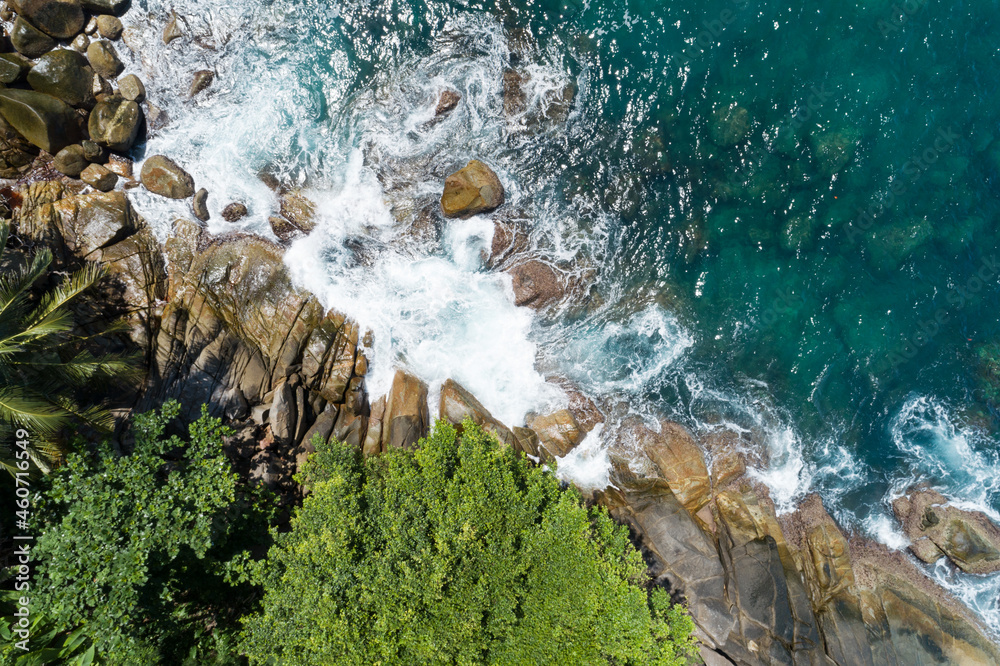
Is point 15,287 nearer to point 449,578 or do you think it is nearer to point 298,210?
point 298,210

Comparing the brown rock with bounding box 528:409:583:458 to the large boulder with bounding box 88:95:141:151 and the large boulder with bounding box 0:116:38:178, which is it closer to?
the large boulder with bounding box 88:95:141:151

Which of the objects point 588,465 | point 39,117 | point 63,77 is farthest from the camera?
point 588,465

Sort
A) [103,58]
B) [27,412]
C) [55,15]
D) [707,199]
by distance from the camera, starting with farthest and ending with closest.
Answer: [707,199] < [103,58] < [55,15] < [27,412]

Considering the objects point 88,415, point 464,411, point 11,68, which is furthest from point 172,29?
point 464,411

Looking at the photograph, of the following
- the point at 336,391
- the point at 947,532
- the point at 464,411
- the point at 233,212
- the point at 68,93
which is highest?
the point at 68,93

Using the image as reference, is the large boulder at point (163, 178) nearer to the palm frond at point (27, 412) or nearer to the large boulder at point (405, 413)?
the palm frond at point (27, 412)

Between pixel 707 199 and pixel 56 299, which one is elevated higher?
pixel 707 199

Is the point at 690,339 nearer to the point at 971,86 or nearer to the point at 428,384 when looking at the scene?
the point at 428,384
